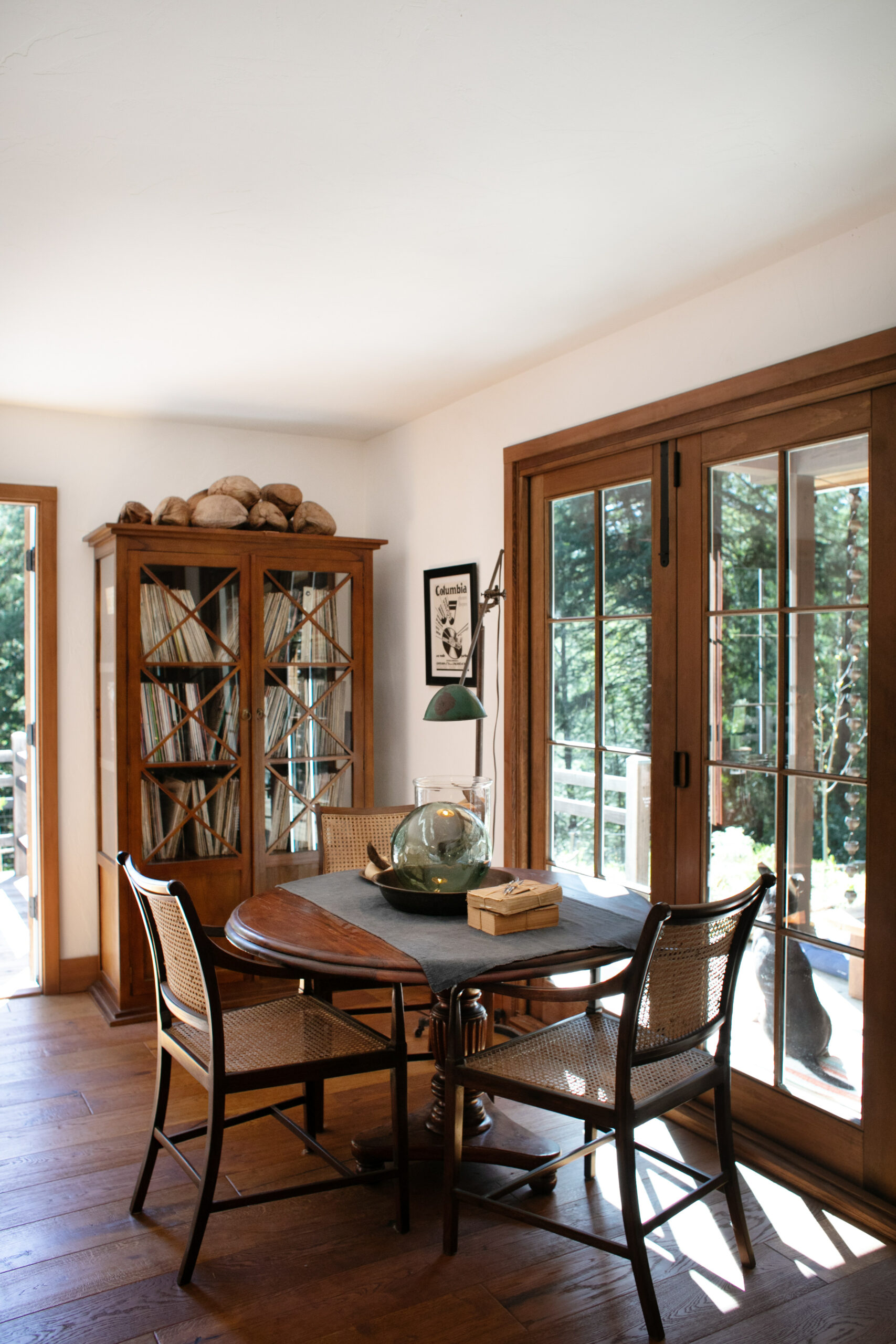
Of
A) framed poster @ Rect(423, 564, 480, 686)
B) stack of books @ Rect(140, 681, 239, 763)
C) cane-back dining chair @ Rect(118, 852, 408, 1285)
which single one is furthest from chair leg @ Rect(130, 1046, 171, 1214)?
framed poster @ Rect(423, 564, 480, 686)

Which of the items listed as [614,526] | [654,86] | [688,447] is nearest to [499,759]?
[614,526]

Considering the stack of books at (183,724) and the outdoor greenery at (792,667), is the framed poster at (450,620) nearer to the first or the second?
the stack of books at (183,724)

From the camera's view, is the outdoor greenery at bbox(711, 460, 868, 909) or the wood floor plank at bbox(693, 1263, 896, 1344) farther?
the outdoor greenery at bbox(711, 460, 868, 909)

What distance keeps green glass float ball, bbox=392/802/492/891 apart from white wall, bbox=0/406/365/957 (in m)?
2.30

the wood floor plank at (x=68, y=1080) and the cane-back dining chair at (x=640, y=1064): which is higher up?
the cane-back dining chair at (x=640, y=1064)

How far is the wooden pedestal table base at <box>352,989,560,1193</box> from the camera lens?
2428 millimetres

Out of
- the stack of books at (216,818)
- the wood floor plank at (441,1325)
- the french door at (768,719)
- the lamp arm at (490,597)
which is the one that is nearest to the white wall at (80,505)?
the stack of books at (216,818)

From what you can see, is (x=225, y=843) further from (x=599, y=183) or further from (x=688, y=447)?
(x=599, y=183)

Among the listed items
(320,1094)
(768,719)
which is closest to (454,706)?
(768,719)

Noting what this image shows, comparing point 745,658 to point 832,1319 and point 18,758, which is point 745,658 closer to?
point 832,1319

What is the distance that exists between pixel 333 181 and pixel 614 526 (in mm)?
1516

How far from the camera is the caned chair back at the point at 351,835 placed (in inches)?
130

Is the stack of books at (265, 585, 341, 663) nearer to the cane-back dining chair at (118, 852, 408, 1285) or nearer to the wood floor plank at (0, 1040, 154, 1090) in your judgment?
the wood floor plank at (0, 1040, 154, 1090)

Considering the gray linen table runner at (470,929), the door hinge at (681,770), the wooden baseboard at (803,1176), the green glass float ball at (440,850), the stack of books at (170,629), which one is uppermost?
the stack of books at (170,629)
